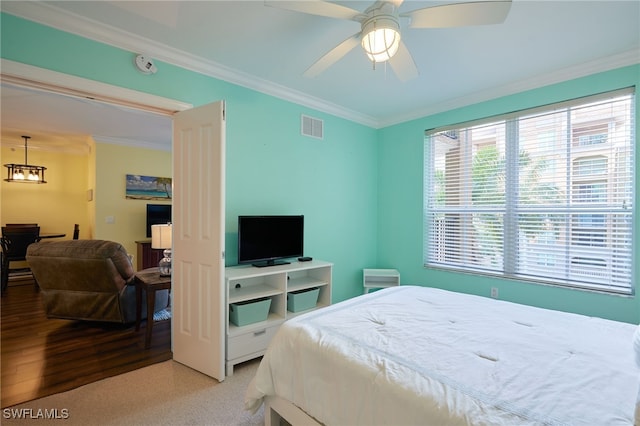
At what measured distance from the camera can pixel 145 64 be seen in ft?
7.49

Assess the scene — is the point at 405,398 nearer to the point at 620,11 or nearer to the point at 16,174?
the point at 620,11

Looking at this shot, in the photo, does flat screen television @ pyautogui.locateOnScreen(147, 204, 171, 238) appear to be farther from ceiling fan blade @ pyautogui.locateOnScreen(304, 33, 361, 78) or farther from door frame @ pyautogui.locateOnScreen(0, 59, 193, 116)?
ceiling fan blade @ pyautogui.locateOnScreen(304, 33, 361, 78)

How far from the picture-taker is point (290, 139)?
10.7 feet

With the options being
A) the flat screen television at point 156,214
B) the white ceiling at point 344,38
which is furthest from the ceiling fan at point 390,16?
the flat screen television at point 156,214

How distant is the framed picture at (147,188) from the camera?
17.6 feet

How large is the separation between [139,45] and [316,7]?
5.13 feet

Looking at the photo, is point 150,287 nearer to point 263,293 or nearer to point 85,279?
point 85,279

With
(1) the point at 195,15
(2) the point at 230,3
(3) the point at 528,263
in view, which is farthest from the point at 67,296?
(3) the point at 528,263

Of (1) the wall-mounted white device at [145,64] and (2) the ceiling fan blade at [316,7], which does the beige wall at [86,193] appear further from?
(2) the ceiling fan blade at [316,7]

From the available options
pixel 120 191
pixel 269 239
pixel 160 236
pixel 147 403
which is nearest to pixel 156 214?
pixel 120 191

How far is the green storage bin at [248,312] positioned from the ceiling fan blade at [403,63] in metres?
2.09

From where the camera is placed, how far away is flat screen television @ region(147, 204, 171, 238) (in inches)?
214

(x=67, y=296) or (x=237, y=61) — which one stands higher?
(x=237, y=61)

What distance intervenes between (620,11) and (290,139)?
2.69m
